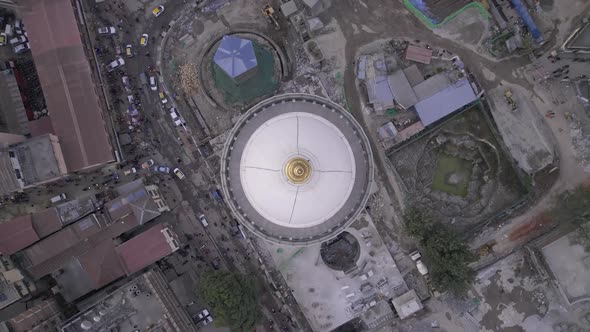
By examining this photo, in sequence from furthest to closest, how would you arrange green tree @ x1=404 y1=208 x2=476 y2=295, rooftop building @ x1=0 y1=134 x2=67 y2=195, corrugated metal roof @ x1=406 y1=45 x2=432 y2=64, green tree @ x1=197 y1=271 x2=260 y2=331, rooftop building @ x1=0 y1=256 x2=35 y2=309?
corrugated metal roof @ x1=406 y1=45 x2=432 y2=64
rooftop building @ x1=0 y1=134 x2=67 y2=195
green tree @ x1=404 y1=208 x2=476 y2=295
green tree @ x1=197 y1=271 x2=260 y2=331
rooftop building @ x1=0 y1=256 x2=35 y2=309

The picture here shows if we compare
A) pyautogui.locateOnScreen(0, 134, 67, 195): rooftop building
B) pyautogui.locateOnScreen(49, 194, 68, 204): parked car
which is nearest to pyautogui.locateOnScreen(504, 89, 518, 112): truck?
pyautogui.locateOnScreen(0, 134, 67, 195): rooftop building

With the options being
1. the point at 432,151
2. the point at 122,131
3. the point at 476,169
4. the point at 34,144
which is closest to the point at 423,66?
the point at 432,151

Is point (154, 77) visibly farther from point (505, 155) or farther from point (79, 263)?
point (505, 155)

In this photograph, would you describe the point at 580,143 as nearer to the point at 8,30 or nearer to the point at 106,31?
the point at 106,31

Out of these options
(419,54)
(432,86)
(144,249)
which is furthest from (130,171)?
(432,86)

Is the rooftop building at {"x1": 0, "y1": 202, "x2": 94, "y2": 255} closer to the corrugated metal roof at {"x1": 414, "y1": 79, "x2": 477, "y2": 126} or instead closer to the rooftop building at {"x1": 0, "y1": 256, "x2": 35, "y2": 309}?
the rooftop building at {"x1": 0, "y1": 256, "x2": 35, "y2": 309}

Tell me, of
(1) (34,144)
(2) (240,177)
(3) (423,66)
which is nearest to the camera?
(2) (240,177)
